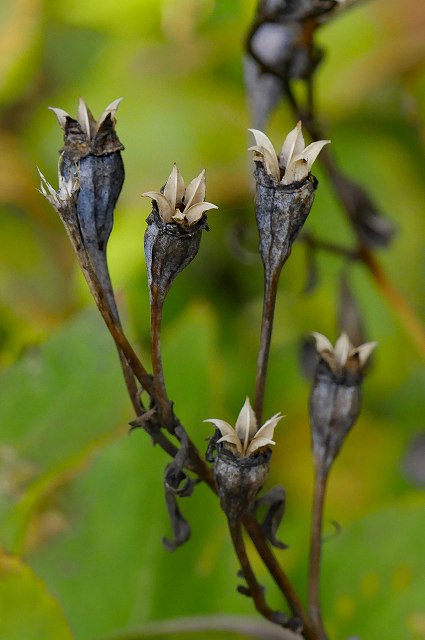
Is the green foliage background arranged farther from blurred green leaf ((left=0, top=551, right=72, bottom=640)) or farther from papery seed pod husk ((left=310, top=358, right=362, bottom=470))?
papery seed pod husk ((left=310, top=358, right=362, bottom=470))

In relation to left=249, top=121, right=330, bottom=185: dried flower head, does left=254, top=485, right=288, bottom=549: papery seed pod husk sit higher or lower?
lower

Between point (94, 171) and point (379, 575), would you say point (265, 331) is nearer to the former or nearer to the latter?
point (94, 171)

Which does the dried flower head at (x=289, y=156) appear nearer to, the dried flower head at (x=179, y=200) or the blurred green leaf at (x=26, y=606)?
the dried flower head at (x=179, y=200)

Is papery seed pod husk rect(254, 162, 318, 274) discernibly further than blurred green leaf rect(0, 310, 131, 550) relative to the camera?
No

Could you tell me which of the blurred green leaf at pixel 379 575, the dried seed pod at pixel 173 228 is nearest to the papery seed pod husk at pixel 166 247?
the dried seed pod at pixel 173 228

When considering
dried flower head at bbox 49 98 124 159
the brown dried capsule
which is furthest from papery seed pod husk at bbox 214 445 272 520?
dried flower head at bbox 49 98 124 159

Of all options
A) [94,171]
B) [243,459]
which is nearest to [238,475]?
[243,459]
